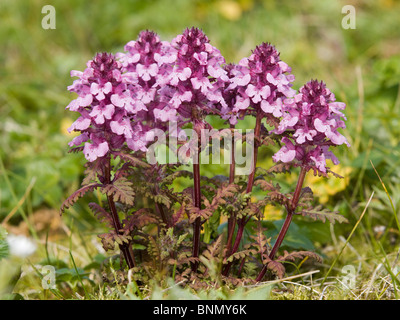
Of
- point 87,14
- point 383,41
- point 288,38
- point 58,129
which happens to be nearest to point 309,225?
point 58,129

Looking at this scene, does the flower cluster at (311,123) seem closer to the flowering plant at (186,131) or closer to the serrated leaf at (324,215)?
the flowering plant at (186,131)

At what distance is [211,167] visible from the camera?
344 centimetres

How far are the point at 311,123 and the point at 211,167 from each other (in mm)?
1701

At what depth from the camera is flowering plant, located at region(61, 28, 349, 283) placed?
1.75 meters

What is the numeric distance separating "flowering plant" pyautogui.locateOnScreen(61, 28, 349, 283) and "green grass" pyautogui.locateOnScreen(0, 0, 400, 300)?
0.75 feet

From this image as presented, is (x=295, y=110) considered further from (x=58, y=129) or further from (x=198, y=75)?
(x=58, y=129)

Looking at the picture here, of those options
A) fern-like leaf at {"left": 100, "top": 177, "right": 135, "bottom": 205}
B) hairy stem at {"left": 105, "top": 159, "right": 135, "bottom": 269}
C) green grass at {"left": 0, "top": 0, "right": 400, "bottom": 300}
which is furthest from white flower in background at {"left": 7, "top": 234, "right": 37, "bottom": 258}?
fern-like leaf at {"left": 100, "top": 177, "right": 135, "bottom": 205}

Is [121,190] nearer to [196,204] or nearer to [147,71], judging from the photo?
[196,204]

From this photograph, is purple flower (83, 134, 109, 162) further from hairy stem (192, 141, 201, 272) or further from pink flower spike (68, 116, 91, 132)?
hairy stem (192, 141, 201, 272)

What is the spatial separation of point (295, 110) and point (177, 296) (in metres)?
0.79

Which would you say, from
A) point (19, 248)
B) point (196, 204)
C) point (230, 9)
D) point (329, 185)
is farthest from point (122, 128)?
point (230, 9)

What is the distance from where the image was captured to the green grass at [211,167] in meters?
2.35

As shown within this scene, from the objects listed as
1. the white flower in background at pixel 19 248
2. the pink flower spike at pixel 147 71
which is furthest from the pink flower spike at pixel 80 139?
the white flower in background at pixel 19 248

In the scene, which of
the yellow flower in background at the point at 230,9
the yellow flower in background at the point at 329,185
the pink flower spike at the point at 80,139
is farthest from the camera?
the yellow flower in background at the point at 230,9
